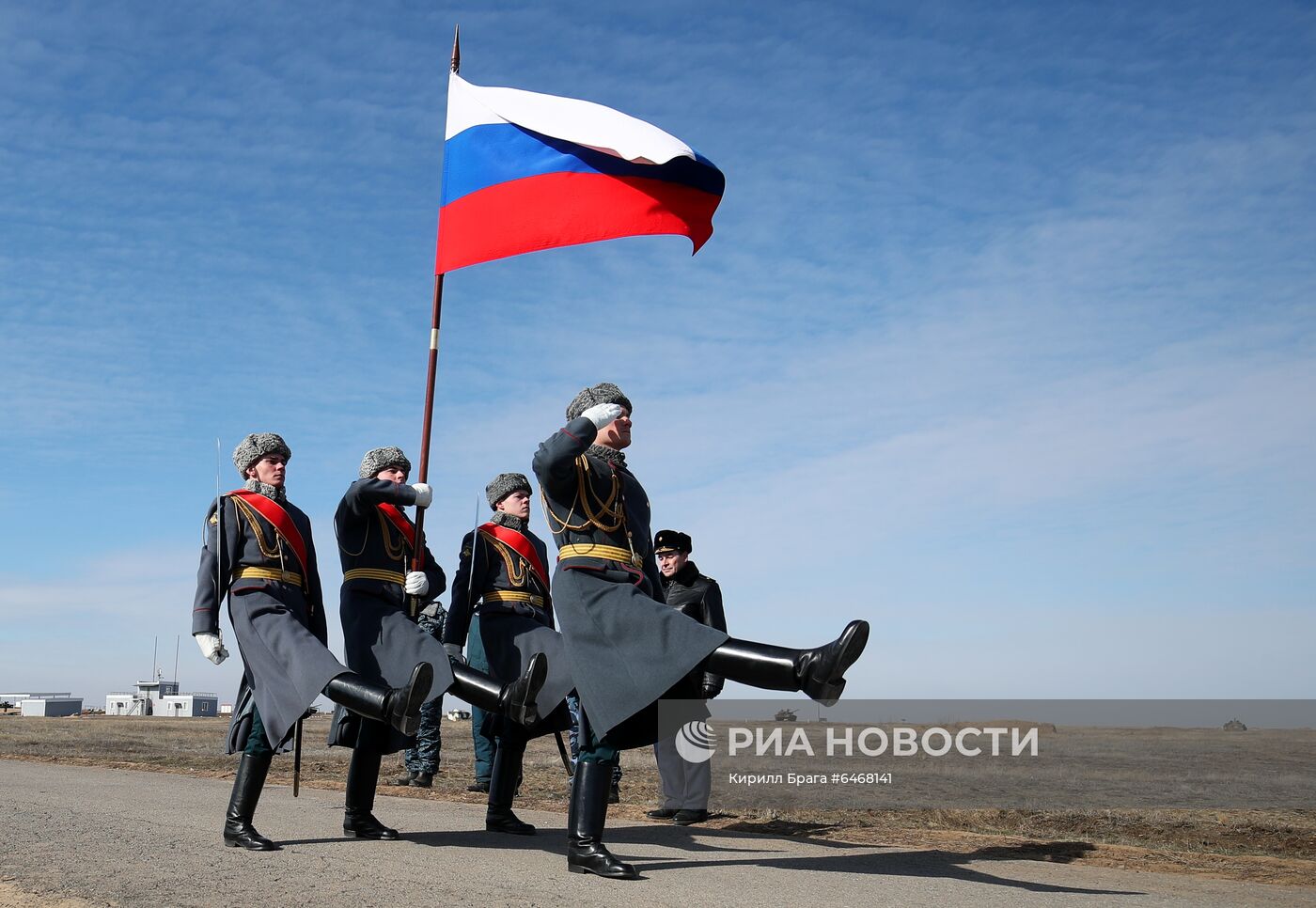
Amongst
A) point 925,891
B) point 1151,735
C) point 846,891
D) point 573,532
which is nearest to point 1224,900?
point 925,891

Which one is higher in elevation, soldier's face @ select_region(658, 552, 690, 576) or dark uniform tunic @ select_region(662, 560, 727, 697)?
soldier's face @ select_region(658, 552, 690, 576)

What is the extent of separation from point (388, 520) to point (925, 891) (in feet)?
11.4

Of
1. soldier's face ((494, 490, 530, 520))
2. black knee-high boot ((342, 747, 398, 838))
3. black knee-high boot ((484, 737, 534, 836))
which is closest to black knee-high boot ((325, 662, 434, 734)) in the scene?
black knee-high boot ((342, 747, 398, 838))

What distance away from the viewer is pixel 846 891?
4941 millimetres

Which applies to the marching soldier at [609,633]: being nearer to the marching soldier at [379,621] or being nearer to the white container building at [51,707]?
the marching soldier at [379,621]

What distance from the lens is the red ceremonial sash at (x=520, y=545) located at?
25.1ft

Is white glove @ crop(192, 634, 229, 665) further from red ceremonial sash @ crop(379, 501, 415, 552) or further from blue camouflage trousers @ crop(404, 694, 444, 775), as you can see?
blue camouflage trousers @ crop(404, 694, 444, 775)

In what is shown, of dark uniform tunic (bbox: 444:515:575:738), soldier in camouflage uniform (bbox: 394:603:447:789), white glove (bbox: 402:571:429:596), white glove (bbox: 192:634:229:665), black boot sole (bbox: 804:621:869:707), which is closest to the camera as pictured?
black boot sole (bbox: 804:621:869:707)

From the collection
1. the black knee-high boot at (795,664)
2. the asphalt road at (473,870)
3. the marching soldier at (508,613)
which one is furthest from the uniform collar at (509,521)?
the black knee-high boot at (795,664)

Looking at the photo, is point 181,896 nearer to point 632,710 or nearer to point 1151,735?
point 632,710

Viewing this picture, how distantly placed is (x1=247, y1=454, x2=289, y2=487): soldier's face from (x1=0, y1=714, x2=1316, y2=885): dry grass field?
90.2 inches

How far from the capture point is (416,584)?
6.54m

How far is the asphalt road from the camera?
15.1ft

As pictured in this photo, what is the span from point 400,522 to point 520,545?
102 cm
